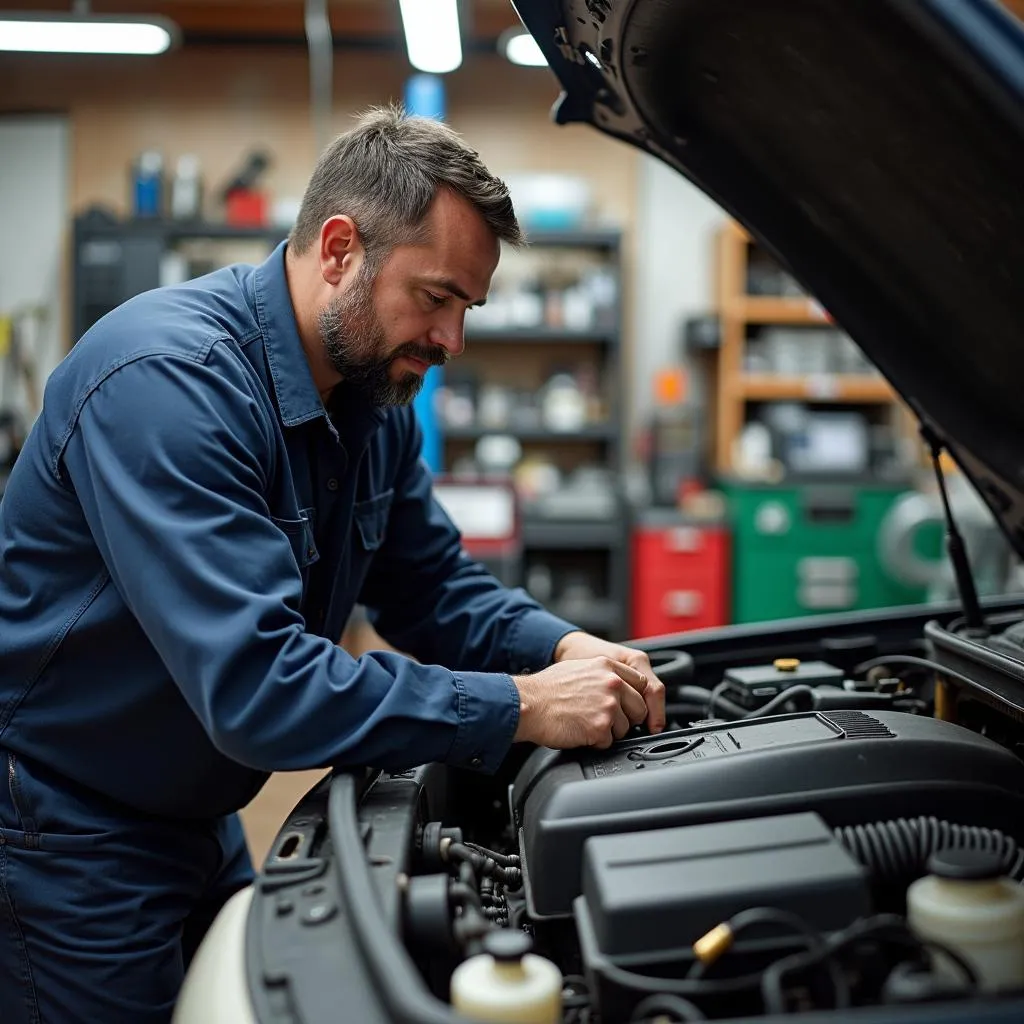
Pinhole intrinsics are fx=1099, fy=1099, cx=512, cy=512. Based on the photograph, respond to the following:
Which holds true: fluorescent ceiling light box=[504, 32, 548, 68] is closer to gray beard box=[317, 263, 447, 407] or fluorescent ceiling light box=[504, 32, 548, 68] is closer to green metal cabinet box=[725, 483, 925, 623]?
green metal cabinet box=[725, 483, 925, 623]

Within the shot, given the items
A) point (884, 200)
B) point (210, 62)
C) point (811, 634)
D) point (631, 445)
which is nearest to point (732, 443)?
point (631, 445)

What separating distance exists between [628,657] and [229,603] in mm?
558

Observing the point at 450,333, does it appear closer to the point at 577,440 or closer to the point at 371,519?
the point at 371,519

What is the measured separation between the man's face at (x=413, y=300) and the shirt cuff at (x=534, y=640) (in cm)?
39

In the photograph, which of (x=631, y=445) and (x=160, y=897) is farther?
(x=631, y=445)

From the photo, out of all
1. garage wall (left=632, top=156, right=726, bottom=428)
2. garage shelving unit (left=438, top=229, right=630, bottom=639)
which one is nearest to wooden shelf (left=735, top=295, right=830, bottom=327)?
garage wall (left=632, top=156, right=726, bottom=428)

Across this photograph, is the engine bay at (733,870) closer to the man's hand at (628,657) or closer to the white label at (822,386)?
the man's hand at (628,657)

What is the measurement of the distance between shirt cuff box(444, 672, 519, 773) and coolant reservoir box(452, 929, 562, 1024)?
312mm

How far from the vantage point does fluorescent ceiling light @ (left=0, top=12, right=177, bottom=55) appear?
448 centimetres

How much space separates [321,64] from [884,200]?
15.8ft

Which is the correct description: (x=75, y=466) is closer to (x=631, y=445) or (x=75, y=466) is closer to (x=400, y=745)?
(x=400, y=745)

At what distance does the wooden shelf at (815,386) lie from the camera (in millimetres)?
5348

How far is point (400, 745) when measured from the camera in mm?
1086

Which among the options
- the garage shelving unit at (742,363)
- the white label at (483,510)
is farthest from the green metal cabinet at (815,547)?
the white label at (483,510)
